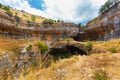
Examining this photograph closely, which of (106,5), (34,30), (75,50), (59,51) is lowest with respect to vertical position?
(59,51)

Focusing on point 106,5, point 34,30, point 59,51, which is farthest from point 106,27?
point 34,30

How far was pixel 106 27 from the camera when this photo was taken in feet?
115

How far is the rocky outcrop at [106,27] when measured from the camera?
31438 millimetres

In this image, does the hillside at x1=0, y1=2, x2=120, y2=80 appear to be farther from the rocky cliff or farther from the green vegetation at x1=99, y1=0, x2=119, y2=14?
the green vegetation at x1=99, y1=0, x2=119, y2=14

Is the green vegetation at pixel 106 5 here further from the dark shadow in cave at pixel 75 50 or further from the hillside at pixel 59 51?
the dark shadow in cave at pixel 75 50

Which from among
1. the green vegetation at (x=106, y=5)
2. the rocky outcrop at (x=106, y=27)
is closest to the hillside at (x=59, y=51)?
the rocky outcrop at (x=106, y=27)

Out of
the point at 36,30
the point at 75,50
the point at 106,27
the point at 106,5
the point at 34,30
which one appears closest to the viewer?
the point at 75,50

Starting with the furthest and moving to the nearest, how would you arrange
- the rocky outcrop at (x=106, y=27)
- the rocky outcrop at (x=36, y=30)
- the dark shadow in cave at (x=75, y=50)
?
the rocky outcrop at (x=36, y=30) → the rocky outcrop at (x=106, y=27) → the dark shadow in cave at (x=75, y=50)

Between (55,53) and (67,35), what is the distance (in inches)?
409

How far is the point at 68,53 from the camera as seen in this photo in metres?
34.4

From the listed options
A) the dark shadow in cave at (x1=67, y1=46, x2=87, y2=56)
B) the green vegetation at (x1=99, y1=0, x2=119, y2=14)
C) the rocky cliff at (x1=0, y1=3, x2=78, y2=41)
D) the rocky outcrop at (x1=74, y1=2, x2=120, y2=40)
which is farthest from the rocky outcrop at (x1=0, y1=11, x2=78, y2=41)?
the green vegetation at (x1=99, y1=0, x2=119, y2=14)

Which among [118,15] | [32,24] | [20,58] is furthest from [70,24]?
[20,58]

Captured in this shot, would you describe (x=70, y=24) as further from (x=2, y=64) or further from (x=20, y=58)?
(x=2, y=64)

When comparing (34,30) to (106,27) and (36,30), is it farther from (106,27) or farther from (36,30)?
(106,27)
